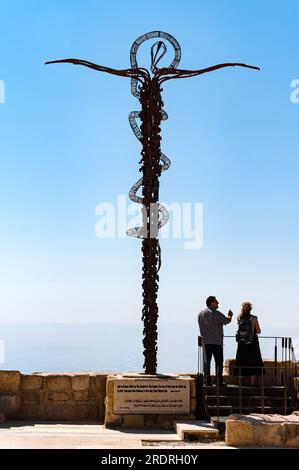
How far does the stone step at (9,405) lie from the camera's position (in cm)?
1419

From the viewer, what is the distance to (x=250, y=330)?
14.0 metres

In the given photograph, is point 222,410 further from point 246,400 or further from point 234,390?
point 234,390

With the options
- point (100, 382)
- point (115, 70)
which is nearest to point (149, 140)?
point (115, 70)

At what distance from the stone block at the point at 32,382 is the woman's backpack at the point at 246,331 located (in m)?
3.50

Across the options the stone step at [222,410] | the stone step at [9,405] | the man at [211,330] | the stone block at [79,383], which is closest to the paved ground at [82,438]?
the stone step at [9,405]

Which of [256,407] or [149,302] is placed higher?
[149,302]

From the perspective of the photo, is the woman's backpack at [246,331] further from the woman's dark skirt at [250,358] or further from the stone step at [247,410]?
the stone step at [247,410]

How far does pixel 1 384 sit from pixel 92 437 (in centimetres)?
307

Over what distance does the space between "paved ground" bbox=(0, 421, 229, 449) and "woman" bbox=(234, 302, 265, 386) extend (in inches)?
72.4

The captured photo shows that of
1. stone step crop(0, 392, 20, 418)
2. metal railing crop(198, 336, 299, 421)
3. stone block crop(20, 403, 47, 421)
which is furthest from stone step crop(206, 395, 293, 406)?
stone step crop(0, 392, 20, 418)

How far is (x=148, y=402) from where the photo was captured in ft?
45.1

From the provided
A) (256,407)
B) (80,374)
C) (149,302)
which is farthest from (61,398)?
(256,407)

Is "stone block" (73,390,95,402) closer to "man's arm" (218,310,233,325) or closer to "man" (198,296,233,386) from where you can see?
"man" (198,296,233,386)
